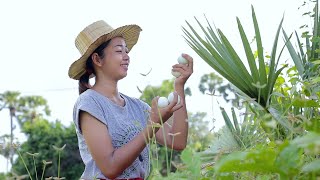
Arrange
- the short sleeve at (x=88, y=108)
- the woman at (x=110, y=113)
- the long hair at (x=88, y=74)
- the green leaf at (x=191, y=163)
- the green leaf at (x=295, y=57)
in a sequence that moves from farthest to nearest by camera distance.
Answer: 1. the green leaf at (x=295, y=57)
2. the long hair at (x=88, y=74)
3. the short sleeve at (x=88, y=108)
4. the woman at (x=110, y=113)
5. the green leaf at (x=191, y=163)

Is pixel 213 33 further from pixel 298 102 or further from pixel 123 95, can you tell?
pixel 298 102

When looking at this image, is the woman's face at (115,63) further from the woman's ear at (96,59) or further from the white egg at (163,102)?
the white egg at (163,102)

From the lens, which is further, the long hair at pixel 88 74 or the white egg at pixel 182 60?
the long hair at pixel 88 74

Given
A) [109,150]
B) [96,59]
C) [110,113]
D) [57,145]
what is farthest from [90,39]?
[57,145]

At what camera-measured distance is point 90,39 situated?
11.8ft

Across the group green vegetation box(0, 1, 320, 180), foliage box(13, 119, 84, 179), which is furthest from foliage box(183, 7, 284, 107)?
foliage box(13, 119, 84, 179)

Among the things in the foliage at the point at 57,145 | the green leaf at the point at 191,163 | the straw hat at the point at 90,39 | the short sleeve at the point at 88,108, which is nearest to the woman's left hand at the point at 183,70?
the short sleeve at the point at 88,108

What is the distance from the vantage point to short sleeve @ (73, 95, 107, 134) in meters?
3.21

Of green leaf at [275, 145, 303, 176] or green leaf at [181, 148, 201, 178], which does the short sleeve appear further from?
green leaf at [275, 145, 303, 176]

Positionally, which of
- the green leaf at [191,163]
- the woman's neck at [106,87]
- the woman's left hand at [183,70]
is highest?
the woman's left hand at [183,70]

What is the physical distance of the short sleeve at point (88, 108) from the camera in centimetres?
321

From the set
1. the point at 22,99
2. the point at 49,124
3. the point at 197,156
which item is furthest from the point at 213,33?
the point at 22,99

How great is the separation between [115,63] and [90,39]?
0.86ft

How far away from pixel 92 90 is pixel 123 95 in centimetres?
25
